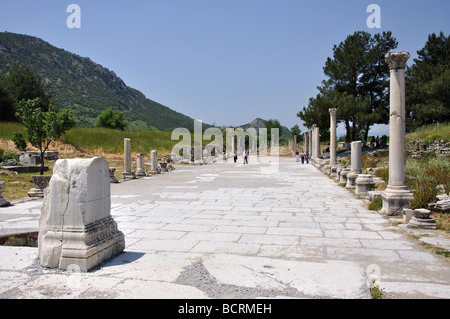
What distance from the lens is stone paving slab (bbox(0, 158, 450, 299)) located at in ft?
11.7

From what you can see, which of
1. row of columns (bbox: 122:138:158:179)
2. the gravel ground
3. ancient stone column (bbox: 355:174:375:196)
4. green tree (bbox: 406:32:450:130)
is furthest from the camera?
green tree (bbox: 406:32:450:130)

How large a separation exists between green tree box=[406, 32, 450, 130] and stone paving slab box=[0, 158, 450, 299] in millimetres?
24204

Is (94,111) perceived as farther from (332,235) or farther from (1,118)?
(332,235)

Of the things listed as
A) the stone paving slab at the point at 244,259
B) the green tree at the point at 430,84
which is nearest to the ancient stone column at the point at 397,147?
the stone paving slab at the point at 244,259

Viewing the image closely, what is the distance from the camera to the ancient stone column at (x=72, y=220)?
4.05m

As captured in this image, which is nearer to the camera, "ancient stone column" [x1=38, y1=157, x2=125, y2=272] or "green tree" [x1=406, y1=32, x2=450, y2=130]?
"ancient stone column" [x1=38, y1=157, x2=125, y2=272]

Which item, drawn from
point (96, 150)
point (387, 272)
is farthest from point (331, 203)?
point (96, 150)

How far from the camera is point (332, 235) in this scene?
6.19m

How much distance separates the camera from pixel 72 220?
13.4 feet

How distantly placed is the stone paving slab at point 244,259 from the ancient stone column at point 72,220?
165mm

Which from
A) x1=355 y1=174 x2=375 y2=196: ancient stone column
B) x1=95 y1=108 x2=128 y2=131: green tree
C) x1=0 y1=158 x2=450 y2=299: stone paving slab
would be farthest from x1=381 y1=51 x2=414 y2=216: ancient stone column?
x1=95 y1=108 x2=128 y2=131: green tree

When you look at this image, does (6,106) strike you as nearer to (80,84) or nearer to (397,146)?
(397,146)

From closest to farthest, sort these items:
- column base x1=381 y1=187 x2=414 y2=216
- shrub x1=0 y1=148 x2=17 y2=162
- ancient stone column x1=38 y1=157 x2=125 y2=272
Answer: ancient stone column x1=38 y1=157 x2=125 y2=272 < column base x1=381 y1=187 x2=414 y2=216 < shrub x1=0 y1=148 x2=17 y2=162

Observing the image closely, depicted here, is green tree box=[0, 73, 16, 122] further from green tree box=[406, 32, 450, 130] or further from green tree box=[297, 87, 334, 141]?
green tree box=[406, 32, 450, 130]
